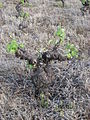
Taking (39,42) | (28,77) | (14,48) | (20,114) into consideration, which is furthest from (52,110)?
(39,42)

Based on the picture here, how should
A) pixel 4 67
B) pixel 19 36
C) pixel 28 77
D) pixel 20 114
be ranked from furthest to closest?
pixel 19 36
pixel 4 67
pixel 28 77
pixel 20 114

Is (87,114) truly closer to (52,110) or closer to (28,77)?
(52,110)

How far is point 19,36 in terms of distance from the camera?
20.0 ft

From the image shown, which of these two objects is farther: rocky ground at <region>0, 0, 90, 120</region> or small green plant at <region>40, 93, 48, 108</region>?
small green plant at <region>40, 93, 48, 108</region>

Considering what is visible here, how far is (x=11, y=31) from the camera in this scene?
6281 mm

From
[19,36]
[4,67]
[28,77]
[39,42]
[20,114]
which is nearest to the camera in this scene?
[20,114]

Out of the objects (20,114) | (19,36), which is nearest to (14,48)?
(20,114)

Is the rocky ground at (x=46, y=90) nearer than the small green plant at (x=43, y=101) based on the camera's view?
Yes

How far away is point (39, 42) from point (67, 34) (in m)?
0.85

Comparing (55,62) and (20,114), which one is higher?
(55,62)

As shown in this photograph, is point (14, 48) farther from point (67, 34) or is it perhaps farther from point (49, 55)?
point (67, 34)

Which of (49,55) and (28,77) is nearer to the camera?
(49,55)

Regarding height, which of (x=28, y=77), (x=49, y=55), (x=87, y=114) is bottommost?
(x=87, y=114)

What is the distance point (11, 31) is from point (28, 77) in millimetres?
2659
